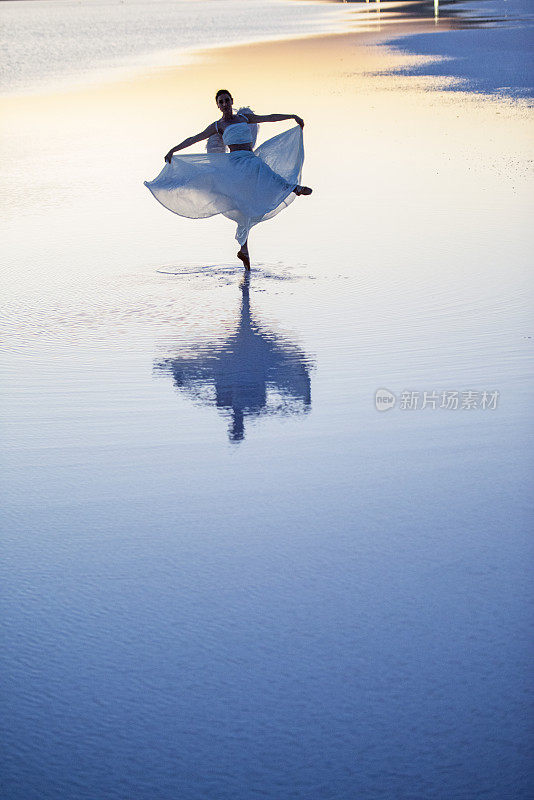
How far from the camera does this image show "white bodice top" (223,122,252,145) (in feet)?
28.2

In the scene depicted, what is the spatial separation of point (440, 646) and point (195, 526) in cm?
128

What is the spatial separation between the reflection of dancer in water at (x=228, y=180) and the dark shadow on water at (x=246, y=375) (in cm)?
202

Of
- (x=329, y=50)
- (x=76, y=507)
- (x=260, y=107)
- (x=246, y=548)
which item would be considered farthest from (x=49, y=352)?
(x=329, y=50)

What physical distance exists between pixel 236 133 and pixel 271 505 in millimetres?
4911

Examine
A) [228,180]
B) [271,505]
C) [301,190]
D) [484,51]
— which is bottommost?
[271,505]

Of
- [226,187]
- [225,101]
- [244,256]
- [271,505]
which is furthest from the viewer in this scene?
[226,187]

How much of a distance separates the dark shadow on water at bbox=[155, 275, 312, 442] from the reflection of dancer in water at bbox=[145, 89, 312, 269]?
6.61ft

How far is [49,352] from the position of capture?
6.50 meters

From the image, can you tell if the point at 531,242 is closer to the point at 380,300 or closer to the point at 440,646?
the point at 380,300

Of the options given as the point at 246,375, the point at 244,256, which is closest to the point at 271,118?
the point at 244,256

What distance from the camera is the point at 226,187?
8617 millimetres

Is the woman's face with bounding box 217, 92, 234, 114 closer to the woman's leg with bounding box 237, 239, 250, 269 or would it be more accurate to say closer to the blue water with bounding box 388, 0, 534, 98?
the woman's leg with bounding box 237, 239, 250, 269
